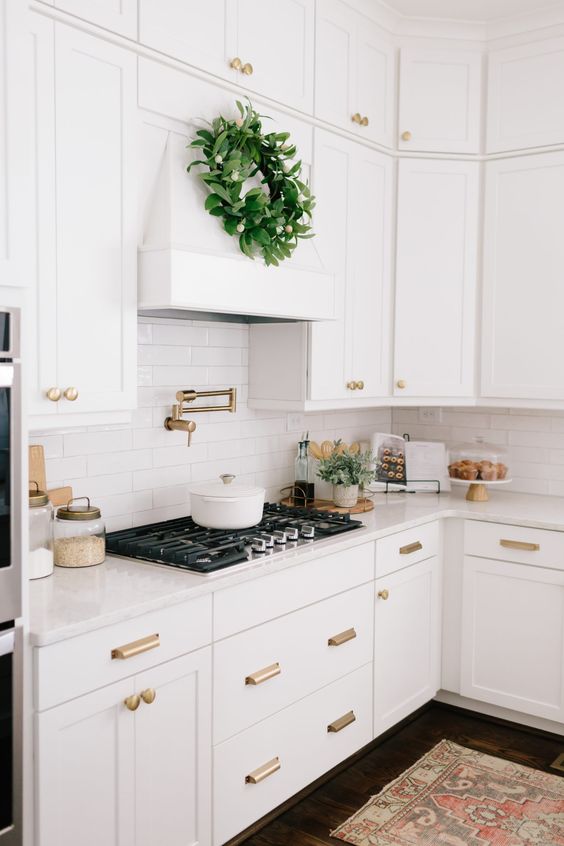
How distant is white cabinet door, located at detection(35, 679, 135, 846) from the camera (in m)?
1.81

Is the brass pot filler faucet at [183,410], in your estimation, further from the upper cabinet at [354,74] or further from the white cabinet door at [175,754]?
the upper cabinet at [354,74]

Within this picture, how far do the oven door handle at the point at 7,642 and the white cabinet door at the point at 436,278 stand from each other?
2.20 metres

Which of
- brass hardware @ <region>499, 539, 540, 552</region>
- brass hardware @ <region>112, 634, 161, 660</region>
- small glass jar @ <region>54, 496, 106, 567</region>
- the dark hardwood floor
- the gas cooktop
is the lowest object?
the dark hardwood floor

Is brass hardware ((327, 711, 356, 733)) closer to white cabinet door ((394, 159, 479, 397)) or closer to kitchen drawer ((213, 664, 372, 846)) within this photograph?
kitchen drawer ((213, 664, 372, 846))

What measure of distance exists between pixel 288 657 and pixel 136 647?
0.69m

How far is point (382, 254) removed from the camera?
3461mm

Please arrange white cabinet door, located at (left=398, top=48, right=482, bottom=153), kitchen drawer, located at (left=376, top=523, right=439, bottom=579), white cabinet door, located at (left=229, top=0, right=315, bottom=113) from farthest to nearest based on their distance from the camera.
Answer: white cabinet door, located at (left=398, top=48, right=482, bottom=153) → kitchen drawer, located at (left=376, top=523, right=439, bottom=579) → white cabinet door, located at (left=229, top=0, right=315, bottom=113)

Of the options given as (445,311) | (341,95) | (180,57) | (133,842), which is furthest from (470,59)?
(133,842)

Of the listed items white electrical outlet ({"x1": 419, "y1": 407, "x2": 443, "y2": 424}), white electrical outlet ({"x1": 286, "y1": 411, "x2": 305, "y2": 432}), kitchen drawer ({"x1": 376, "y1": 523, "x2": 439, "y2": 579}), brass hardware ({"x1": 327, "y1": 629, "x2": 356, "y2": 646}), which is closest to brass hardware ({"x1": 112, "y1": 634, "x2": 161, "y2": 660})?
brass hardware ({"x1": 327, "y1": 629, "x2": 356, "y2": 646})

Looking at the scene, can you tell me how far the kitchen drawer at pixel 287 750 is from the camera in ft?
7.68

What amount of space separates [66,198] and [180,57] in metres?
0.65

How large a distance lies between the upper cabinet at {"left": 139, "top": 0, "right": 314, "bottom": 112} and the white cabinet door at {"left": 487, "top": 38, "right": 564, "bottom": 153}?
97cm

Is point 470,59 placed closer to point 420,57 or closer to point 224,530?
point 420,57

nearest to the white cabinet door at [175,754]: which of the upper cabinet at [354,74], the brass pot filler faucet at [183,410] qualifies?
the brass pot filler faucet at [183,410]
